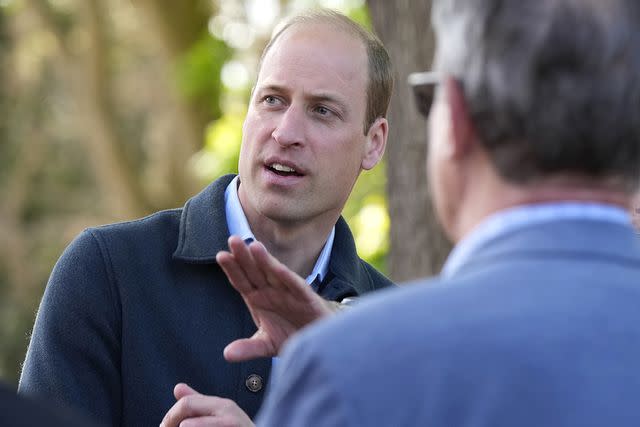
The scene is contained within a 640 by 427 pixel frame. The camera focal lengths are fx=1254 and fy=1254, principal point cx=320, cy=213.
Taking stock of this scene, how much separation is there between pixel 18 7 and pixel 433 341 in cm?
1563

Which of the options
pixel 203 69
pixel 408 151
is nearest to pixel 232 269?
pixel 408 151

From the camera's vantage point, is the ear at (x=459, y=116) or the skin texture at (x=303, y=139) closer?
the ear at (x=459, y=116)

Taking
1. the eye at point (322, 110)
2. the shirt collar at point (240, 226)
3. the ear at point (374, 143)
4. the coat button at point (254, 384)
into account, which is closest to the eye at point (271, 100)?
the eye at point (322, 110)

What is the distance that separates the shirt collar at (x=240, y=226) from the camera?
3.74m

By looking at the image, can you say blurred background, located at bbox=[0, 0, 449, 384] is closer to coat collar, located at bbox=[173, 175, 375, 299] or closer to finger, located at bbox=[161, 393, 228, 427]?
coat collar, located at bbox=[173, 175, 375, 299]

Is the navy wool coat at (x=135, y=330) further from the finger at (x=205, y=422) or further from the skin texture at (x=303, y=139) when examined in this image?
the finger at (x=205, y=422)

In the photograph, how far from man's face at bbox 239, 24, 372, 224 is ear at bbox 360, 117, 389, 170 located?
14 centimetres

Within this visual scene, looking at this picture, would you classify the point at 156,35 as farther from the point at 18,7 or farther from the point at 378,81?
the point at 378,81

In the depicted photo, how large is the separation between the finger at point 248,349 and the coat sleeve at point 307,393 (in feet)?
2.74

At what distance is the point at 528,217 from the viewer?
177 cm

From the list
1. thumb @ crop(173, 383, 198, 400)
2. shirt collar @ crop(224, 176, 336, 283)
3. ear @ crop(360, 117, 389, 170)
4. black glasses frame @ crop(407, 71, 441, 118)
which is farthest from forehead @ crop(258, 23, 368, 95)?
black glasses frame @ crop(407, 71, 441, 118)

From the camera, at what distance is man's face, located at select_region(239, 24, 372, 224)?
374cm

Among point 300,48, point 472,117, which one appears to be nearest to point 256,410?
point 300,48

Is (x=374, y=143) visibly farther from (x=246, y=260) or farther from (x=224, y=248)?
(x=246, y=260)
